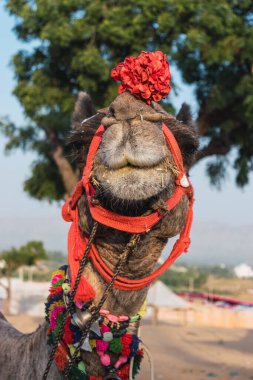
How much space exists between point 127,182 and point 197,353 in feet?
38.9

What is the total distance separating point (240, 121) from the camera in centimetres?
1261

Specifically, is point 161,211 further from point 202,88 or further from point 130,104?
point 202,88

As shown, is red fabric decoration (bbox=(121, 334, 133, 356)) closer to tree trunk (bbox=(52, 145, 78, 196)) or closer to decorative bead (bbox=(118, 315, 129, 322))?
decorative bead (bbox=(118, 315, 129, 322))

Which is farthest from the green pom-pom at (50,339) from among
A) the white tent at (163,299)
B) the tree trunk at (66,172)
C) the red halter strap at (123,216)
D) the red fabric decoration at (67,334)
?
the white tent at (163,299)

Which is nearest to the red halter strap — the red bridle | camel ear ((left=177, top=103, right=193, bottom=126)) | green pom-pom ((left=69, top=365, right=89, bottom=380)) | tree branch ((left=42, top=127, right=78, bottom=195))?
the red bridle

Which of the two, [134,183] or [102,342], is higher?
[134,183]

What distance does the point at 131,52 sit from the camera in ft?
37.3

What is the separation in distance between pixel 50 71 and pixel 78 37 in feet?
3.76

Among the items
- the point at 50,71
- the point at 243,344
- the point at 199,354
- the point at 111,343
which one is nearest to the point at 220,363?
the point at 199,354

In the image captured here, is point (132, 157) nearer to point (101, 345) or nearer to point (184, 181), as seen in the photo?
point (184, 181)

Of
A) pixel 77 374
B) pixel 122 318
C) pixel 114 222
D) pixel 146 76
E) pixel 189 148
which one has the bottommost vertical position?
pixel 77 374

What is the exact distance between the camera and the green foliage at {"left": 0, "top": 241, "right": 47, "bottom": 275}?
27078 mm

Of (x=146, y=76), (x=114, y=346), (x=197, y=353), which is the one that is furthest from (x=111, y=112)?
(x=197, y=353)

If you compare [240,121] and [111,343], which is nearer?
[111,343]
